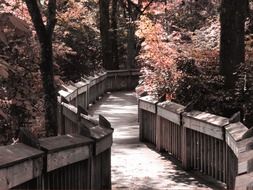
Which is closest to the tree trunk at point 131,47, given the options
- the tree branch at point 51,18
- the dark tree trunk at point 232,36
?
the dark tree trunk at point 232,36

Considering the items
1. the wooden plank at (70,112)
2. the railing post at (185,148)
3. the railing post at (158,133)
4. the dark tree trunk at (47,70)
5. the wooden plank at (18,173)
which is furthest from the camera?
the railing post at (158,133)

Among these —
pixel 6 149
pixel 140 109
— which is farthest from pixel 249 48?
pixel 6 149

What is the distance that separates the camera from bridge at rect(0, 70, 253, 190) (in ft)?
15.1

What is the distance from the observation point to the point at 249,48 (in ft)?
39.8

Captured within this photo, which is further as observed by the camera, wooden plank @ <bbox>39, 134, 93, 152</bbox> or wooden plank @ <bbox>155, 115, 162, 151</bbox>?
wooden plank @ <bbox>155, 115, 162, 151</bbox>

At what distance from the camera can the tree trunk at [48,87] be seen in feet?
23.9

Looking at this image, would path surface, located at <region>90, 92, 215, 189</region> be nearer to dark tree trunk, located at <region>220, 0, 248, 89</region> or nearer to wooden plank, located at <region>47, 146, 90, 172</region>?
dark tree trunk, located at <region>220, 0, 248, 89</region>

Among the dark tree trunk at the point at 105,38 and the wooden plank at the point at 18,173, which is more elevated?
the dark tree trunk at the point at 105,38

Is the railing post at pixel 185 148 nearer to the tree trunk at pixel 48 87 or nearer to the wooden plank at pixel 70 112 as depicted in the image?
the wooden plank at pixel 70 112

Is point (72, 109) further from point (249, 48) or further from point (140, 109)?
point (249, 48)

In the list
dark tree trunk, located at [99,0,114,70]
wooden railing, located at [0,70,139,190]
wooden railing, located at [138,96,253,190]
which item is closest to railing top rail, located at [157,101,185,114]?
wooden railing, located at [138,96,253,190]

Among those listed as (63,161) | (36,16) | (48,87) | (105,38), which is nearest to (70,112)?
(48,87)

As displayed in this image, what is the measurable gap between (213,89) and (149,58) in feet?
10.2

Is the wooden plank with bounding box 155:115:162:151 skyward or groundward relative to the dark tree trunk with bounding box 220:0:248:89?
groundward
